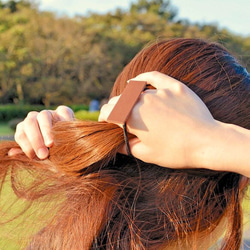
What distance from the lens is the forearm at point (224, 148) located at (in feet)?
4.04

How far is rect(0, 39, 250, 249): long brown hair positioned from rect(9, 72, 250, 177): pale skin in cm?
10

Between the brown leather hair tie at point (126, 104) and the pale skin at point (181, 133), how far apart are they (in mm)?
17

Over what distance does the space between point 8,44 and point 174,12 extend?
25646mm

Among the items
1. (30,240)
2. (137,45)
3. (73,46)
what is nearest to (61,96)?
(73,46)

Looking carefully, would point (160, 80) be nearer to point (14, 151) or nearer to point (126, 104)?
point (126, 104)

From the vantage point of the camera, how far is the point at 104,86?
33125mm

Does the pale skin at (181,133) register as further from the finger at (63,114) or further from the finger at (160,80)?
the finger at (63,114)

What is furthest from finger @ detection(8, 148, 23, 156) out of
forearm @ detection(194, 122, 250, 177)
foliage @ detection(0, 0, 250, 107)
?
foliage @ detection(0, 0, 250, 107)

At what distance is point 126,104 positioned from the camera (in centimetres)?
124

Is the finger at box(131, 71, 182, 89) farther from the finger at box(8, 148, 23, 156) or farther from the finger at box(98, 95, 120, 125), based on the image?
the finger at box(8, 148, 23, 156)

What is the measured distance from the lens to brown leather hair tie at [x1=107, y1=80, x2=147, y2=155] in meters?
1.21

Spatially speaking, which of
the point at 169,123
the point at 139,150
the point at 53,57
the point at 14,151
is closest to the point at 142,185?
the point at 139,150

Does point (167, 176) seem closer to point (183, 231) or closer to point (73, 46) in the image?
point (183, 231)

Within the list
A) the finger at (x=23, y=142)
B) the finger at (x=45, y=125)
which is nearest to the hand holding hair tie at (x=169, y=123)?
the finger at (x=45, y=125)
